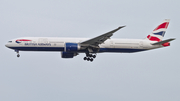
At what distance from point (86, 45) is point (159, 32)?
45.1 feet

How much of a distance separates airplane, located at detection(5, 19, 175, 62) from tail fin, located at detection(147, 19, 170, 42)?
2078 mm

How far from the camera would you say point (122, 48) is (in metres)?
49.7

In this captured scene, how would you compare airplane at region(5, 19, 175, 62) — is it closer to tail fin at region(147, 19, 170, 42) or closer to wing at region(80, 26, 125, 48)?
wing at region(80, 26, 125, 48)

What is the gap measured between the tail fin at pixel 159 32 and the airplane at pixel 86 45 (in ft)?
6.82

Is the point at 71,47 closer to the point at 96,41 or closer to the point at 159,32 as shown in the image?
the point at 96,41

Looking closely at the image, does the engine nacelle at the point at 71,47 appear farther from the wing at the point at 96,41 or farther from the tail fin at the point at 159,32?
the tail fin at the point at 159,32

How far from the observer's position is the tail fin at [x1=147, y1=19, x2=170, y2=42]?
174 ft

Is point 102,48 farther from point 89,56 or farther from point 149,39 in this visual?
point 149,39

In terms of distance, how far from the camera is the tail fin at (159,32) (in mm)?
53072

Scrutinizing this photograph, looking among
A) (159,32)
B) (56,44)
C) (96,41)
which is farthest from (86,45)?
(159,32)

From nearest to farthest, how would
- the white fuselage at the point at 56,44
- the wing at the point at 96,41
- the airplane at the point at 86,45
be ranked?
the wing at the point at 96,41 < the airplane at the point at 86,45 < the white fuselage at the point at 56,44

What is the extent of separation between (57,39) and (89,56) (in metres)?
5.75

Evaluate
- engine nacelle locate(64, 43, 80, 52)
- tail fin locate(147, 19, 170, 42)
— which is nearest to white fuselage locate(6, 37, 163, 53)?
engine nacelle locate(64, 43, 80, 52)

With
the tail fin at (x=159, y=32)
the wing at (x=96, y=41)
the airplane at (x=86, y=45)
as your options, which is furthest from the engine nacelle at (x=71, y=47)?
the tail fin at (x=159, y=32)
